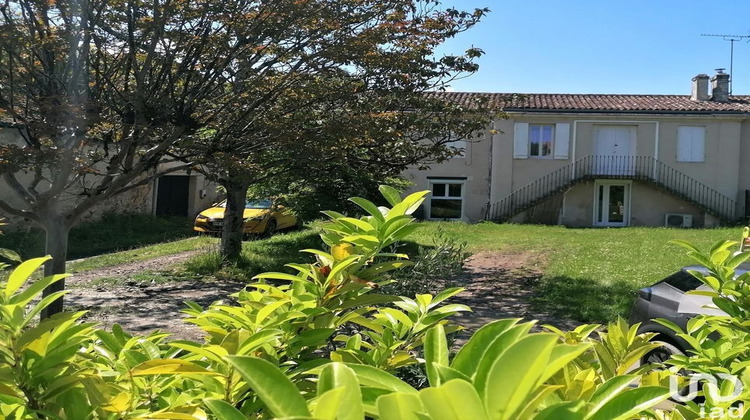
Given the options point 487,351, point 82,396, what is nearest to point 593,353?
point 487,351

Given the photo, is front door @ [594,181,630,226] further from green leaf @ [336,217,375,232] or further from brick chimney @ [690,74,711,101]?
green leaf @ [336,217,375,232]

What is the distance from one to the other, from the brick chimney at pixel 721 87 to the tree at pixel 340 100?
1837cm

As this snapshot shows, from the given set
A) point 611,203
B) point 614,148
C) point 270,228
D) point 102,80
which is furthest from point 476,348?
point 614,148

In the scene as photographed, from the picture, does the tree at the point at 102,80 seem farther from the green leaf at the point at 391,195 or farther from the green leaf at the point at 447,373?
the green leaf at the point at 447,373

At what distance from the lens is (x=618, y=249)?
1512 centimetres

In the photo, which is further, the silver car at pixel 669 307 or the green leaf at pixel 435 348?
the silver car at pixel 669 307

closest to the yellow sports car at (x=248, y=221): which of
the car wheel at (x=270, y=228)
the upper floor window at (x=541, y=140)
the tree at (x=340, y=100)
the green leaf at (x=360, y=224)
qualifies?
the car wheel at (x=270, y=228)

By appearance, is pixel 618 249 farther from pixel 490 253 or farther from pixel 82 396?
pixel 82 396

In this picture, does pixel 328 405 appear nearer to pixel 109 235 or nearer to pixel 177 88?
pixel 177 88

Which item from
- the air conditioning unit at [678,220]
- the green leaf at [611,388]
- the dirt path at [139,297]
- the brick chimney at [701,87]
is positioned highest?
the brick chimney at [701,87]

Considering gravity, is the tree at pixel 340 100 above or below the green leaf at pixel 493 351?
above

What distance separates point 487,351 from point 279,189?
562 inches

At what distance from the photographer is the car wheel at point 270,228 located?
19953mm

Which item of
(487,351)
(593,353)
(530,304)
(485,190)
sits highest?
(485,190)
